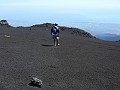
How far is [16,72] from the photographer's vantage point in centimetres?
1736

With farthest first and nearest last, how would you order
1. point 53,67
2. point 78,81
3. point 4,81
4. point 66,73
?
point 53,67
point 66,73
point 78,81
point 4,81

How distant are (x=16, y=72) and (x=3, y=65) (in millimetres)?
1779

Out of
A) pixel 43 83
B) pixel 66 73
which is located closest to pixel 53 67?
pixel 66 73

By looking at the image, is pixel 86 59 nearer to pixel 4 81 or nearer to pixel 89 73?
pixel 89 73

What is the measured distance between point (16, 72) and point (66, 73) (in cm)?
253

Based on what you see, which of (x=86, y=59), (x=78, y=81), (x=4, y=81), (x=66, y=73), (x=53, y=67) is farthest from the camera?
(x=86, y=59)

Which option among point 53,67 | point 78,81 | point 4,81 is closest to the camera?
point 4,81

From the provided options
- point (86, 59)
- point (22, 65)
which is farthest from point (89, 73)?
point (86, 59)

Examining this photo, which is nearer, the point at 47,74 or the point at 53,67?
the point at 47,74

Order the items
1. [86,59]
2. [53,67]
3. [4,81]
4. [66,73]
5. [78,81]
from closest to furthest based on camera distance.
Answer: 1. [4,81]
2. [78,81]
3. [66,73]
4. [53,67]
5. [86,59]

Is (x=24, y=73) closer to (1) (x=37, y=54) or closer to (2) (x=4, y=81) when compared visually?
(2) (x=4, y=81)

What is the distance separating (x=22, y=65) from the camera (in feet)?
63.4

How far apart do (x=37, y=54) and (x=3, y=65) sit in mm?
5471

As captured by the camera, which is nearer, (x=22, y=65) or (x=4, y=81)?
(x=4, y=81)
